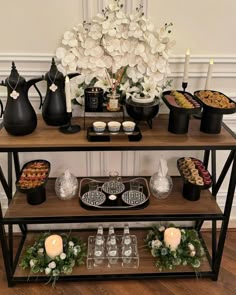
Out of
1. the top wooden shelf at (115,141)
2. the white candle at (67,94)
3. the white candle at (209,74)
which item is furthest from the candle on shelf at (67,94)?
Answer: the white candle at (209,74)

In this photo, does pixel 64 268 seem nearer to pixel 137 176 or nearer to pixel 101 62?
pixel 137 176

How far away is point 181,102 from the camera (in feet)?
4.97

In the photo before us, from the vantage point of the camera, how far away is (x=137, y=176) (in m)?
1.96

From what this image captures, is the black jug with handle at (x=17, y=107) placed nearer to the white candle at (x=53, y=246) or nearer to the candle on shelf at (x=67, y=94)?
the candle on shelf at (x=67, y=94)

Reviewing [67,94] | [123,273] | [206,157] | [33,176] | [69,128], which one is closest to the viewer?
[67,94]

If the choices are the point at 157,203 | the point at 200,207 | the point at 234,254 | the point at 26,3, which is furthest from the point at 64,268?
the point at 26,3

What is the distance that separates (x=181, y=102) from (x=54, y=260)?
1073 millimetres

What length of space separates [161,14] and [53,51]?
578 mm

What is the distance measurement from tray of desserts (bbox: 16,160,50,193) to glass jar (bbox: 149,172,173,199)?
576mm

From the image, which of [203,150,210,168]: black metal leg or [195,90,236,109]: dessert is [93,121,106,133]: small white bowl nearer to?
[195,90,236,109]: dessert

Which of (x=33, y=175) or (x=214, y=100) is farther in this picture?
(x=33, y=175)

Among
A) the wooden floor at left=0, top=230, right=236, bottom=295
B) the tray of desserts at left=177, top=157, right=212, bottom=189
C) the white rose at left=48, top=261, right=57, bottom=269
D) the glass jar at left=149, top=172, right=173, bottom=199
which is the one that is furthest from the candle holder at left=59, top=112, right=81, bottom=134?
the wooden floor at left=0, top=230, right=236, bottom=295

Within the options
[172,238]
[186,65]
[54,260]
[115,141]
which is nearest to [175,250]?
[172,238]

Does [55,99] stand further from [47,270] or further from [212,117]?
[47,270]
